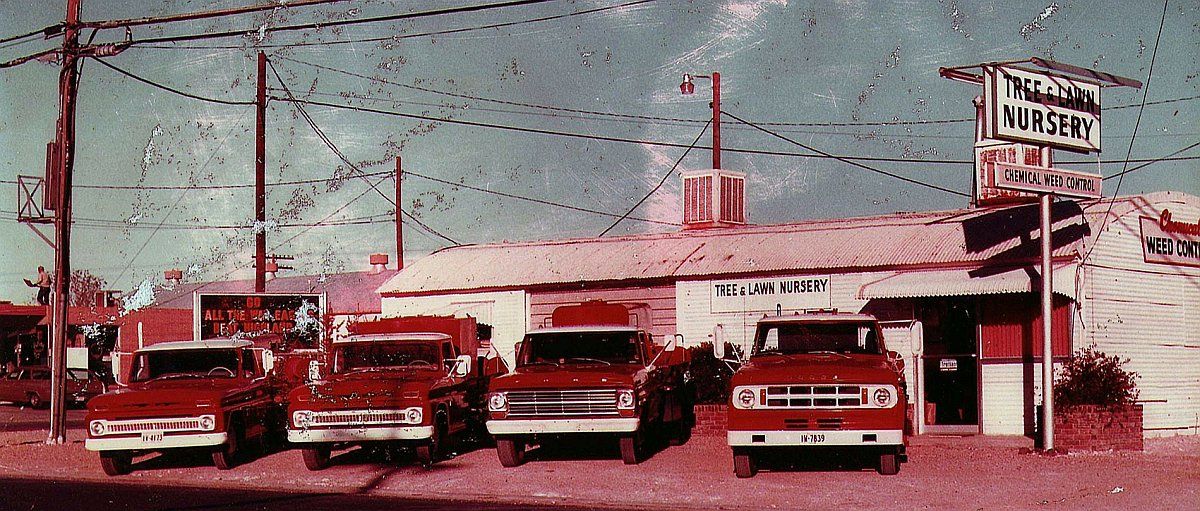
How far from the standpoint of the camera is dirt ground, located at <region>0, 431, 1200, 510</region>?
14.3 m

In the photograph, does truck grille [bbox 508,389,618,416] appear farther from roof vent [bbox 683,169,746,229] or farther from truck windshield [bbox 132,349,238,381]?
roof vent [bbox 683,169,746,229]

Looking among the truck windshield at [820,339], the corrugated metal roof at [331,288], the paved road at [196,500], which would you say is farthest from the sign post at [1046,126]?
the corrugated metal roof at [331,288]

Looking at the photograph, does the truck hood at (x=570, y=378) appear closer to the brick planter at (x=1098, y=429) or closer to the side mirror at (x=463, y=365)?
the side mirror at (x=463, y=365)

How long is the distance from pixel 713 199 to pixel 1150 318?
10.3 metres

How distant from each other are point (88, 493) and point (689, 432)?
32.6 feet

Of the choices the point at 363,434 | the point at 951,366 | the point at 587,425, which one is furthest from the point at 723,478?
the point at 951,366

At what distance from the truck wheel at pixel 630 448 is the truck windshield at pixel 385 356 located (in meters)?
3.15

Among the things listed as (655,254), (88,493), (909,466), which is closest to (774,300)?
(655,254)

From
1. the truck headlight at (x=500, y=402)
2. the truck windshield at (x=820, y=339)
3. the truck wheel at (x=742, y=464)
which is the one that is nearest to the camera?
the truck wheel at (x=742, y=464)

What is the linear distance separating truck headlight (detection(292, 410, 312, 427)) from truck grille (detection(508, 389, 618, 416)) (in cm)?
288

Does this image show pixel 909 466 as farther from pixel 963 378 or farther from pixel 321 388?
pixel 321 388

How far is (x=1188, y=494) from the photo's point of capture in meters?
14.3

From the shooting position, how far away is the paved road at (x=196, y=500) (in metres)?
14.2

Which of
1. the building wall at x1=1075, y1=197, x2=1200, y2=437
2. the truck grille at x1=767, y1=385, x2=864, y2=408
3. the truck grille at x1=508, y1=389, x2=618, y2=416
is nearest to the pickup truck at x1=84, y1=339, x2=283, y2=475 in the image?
the truck grille at x1=508, y1=389, x2=618, y2=416
